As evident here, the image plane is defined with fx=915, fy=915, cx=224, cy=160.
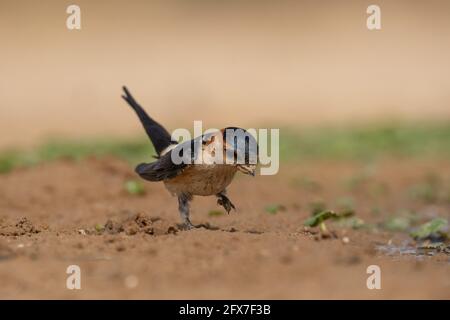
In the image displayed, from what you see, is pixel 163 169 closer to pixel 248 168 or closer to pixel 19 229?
pixel 248 168

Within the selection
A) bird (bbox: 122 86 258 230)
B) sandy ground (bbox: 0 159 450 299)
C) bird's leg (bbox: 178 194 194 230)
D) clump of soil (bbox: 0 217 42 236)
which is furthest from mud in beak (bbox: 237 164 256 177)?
clump of soil (bbox: 0 217 42 236)

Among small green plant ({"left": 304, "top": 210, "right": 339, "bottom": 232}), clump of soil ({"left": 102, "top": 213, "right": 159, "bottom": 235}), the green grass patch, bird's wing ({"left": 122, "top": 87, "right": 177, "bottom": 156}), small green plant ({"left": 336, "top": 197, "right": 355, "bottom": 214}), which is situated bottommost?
clump of soil ({"left": 102, "top": 213, "right": 159, "bottom": 235})

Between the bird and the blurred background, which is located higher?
the blurred background

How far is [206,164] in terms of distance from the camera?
22.0 ft

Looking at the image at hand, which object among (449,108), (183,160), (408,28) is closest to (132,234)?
(183,160)

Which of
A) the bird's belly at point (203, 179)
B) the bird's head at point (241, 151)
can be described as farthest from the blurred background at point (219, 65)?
the bird's head at point (241, 151)

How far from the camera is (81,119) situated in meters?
20.4

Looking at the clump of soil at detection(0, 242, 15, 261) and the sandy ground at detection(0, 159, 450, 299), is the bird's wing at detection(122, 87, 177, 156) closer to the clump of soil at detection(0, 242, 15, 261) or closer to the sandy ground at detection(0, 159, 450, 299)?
the sandy ground at detection(0, 159, 450, 299)

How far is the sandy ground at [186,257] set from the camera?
200 inches

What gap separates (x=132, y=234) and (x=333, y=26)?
27.7 m

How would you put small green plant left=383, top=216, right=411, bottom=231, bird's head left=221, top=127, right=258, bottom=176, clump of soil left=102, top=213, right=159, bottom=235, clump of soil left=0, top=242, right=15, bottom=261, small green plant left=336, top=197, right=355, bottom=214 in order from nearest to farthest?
1. clump of soil left=0, top=242, right=15, bottom=261
2. bird's head left=221, top=127, right=258, bottom=176
3. clump of soil left=102, top=213, right=159, bottom=235
4. small green plant left=383, top=216, right=411, bottom=231
5. small green plant left=336, top=197, right=355, bottom=214

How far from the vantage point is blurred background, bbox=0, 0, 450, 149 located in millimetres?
20609

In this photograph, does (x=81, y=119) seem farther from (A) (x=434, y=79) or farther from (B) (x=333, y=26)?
(B) (x=333, y=26)

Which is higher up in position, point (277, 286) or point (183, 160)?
point (183, 160)
